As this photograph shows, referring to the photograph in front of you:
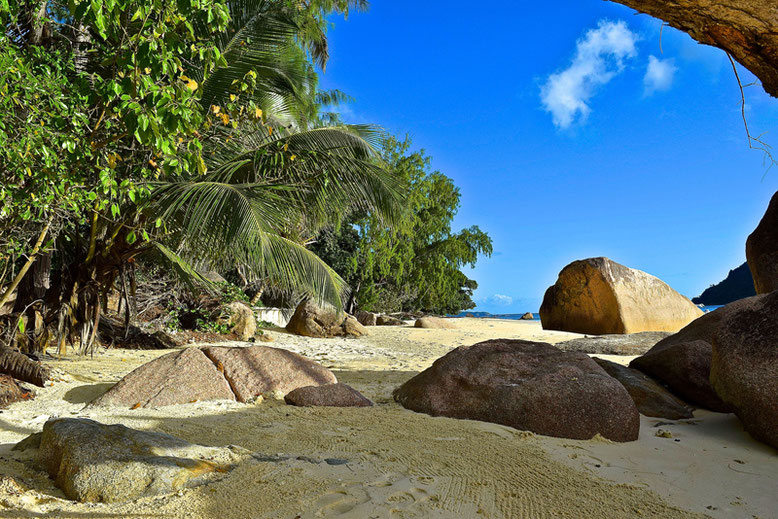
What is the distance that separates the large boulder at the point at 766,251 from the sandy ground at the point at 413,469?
7.33 feet

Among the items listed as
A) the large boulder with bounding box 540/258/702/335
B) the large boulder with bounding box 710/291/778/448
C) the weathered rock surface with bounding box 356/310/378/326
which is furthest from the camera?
the weathered rock surface with bounding box 356/310/378/326

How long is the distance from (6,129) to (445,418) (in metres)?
3.60

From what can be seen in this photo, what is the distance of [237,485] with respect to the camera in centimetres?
237

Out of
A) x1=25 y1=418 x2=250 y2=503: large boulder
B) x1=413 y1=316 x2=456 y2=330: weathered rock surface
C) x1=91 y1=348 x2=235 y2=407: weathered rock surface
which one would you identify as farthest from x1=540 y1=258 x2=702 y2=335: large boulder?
x1=25 y1=418 x2=250 y2=503: large boulder

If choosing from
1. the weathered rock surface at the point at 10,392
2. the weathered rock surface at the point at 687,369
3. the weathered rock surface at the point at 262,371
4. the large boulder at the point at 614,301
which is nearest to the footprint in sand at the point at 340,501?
the weathered rock surface at the point at 262,371

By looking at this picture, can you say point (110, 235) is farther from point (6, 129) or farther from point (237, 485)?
point (237, 485)

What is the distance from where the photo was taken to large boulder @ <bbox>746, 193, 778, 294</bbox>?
5641mm

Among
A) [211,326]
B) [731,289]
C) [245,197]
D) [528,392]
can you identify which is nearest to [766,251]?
[528,392]

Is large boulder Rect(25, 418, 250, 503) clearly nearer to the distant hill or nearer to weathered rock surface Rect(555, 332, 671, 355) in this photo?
weathered rock surface Rect(555, 332, 671, 355)

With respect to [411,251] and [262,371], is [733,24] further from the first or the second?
[411,251]

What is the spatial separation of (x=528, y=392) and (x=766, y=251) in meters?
3.92

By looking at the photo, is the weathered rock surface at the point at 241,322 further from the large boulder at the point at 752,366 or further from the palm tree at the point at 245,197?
the large boulder at the point at 752,366

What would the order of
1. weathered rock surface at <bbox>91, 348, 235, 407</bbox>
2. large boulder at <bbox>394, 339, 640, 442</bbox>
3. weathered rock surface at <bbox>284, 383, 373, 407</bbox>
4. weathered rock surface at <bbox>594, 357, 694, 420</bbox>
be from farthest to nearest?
weathered rock surface at <bbox>594, 357, 694, 420</bbox> → weathered rock surface at <bbox>284, 383, 373, 407</bbox> → weathered rock surface at <bbox>91, 348, 235, 407</bbox> → large boulder at <bbox>394, 339, 640, 442</bbox>

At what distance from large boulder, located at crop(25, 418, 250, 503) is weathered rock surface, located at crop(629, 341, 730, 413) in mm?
4108
